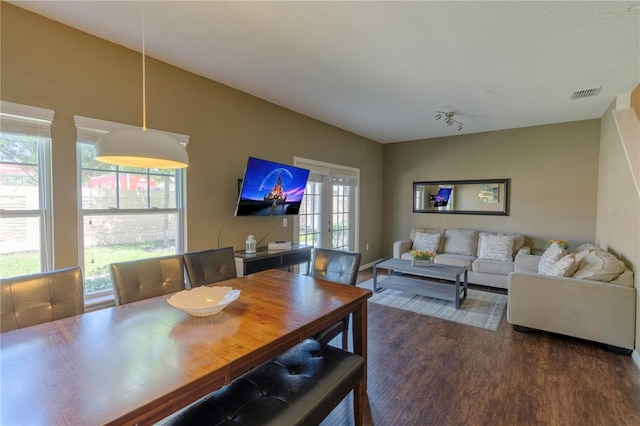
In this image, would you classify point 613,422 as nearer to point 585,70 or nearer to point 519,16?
point 519,16

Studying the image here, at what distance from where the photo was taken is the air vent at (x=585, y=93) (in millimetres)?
3289

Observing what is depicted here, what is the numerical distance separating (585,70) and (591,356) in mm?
2672

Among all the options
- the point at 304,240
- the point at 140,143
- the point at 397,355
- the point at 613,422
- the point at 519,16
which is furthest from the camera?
the point at 304,240

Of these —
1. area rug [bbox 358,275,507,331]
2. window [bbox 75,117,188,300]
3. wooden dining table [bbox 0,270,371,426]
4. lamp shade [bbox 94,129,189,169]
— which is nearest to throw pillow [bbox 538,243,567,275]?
area rug [bbox 358,275,507,331]

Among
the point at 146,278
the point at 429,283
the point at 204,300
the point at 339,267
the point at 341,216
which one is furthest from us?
the point at 341,216

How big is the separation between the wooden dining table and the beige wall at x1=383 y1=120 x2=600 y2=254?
4531 millimetres

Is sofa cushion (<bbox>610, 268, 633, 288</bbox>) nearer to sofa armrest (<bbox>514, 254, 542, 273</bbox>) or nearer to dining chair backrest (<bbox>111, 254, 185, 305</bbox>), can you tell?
sofa armrest (<bbox>514, 254, 542, 273</bbox>)

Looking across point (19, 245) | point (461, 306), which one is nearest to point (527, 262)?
point (461, 306)

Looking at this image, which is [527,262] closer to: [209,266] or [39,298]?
[209,266]

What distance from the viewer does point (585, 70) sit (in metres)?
2.81

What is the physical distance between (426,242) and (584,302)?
8.84 feet

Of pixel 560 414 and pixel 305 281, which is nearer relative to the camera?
pixel 560 414

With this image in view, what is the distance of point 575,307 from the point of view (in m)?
2.83

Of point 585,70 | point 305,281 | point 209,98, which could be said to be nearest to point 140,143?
point 305,281
